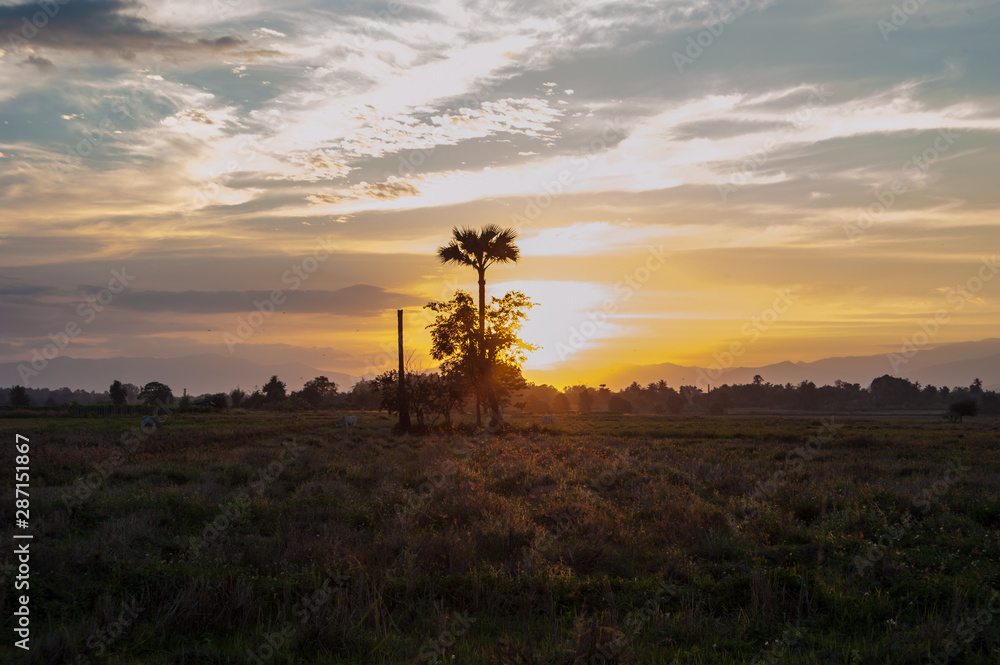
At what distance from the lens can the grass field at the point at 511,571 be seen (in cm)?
682

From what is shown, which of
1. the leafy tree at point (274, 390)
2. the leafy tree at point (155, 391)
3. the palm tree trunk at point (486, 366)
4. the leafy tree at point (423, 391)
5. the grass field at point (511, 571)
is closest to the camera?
the grass field at point (511, 571)

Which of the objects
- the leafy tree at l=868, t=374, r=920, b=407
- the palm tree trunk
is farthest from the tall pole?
the leafy tree at l=868, t=374, r=920, b=407

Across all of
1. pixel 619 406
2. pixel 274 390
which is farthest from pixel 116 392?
pixel 619 406

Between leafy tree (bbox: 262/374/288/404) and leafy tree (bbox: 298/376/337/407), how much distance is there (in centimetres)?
400

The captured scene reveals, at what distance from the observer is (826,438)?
3691cm

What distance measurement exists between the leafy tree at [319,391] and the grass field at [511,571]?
10814 centimetres

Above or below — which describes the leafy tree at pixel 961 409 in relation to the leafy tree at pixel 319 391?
below

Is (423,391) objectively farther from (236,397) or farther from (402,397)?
(236,397)

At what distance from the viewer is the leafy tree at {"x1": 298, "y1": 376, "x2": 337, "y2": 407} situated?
400 ft

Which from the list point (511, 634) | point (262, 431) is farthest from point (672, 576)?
point (262, 431)

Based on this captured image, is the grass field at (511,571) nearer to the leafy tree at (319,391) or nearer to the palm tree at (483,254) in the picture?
the palm tree at (483,254)

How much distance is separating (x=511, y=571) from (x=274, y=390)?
113607mm

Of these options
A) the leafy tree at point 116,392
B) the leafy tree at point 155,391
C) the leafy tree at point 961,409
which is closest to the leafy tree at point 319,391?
the leafy tree at point 155,391

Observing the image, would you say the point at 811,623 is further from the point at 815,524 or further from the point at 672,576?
the point at 815,524
